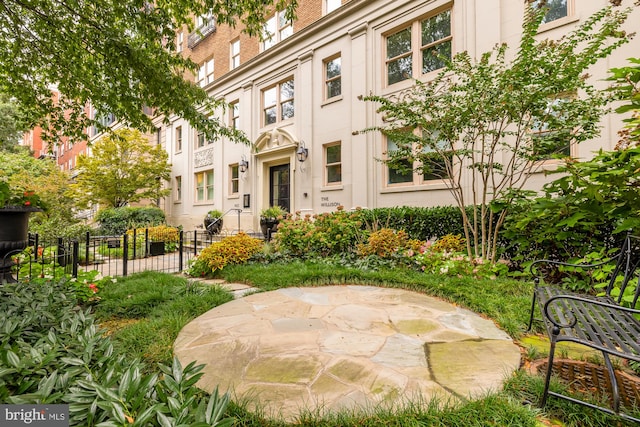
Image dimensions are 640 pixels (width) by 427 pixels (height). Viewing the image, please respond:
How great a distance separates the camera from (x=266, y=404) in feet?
5.48

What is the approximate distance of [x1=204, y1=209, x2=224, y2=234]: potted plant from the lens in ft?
36.7

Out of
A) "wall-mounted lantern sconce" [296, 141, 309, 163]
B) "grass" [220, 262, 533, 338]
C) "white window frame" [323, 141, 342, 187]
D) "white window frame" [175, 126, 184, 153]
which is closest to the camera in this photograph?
"grass" [220, 262, 533, 338]

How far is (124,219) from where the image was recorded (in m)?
12.9

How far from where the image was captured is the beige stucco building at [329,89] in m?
6.89

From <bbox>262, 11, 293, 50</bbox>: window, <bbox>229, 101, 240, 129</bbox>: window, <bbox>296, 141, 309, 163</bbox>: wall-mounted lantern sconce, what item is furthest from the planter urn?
<bbox>262, 11, 293, 50</bbox>: window

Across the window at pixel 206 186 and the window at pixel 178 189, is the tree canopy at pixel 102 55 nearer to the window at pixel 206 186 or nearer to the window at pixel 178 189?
the window at pixel 206 186

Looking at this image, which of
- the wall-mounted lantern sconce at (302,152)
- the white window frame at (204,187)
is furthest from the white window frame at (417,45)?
the white window frame at (204,187)

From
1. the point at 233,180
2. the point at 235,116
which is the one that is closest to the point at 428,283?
the point at 233,180

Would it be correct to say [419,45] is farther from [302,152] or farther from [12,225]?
[12,225]

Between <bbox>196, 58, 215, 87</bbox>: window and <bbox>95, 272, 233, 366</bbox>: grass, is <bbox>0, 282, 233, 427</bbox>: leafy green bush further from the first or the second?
<bbox>196, 58, 215, 87</bbox>: window

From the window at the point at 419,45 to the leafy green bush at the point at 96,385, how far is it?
7645mm

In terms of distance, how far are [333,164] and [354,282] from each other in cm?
565

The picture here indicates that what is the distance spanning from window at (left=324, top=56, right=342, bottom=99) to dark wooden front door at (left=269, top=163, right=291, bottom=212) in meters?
3.03

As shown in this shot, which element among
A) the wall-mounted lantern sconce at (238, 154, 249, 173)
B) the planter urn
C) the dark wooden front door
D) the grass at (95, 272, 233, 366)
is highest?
the wall-mounted lantern sconce at (238, 154, 249, 173)
